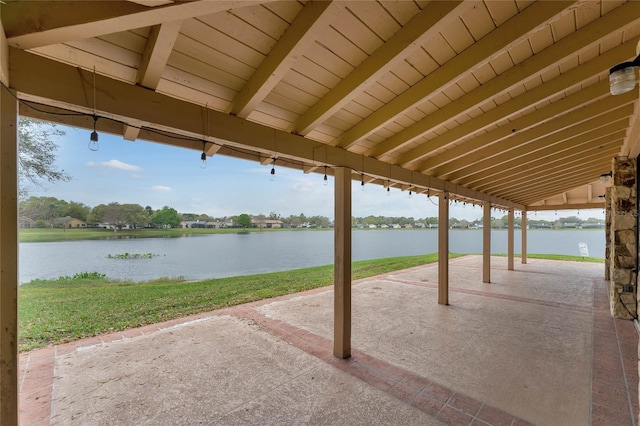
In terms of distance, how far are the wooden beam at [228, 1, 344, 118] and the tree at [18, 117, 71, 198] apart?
282 inches

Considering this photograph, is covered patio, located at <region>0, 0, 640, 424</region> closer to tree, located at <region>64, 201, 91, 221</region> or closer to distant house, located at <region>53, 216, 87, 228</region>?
tree, located at <region>64, 201, 91, 221</region>

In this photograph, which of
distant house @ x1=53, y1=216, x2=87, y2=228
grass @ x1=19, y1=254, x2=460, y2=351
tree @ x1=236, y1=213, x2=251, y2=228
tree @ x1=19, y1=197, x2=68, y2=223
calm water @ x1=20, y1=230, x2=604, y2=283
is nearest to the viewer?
grass @ x1=19, y1=254, x2=460, y2=351

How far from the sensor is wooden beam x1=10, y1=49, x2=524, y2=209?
146 centimetres

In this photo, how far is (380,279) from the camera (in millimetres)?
7996

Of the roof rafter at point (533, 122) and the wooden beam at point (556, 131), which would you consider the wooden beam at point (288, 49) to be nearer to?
the roof rafter at point (533, 122)

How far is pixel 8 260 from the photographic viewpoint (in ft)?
4.57

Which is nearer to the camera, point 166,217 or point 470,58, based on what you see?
point 470,58

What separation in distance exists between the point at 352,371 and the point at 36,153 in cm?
862

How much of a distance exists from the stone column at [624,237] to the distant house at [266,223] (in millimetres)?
20076

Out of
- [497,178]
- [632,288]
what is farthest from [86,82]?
[632,288]

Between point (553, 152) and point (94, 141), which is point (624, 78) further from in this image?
point (553, 152)

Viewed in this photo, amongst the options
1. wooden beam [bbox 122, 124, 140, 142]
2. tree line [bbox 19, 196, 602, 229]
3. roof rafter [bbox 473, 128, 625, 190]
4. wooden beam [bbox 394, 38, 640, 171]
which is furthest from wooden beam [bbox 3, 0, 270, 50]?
roof rafter [bbox 473, 128, 625, 190]

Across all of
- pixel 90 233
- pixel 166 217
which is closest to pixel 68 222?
pixel 90 233

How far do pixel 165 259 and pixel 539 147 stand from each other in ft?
45.1
